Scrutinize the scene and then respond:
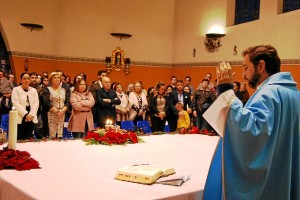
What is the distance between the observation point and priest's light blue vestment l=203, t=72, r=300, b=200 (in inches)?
82.1

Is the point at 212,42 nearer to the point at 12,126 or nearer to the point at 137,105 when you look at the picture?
the point at 137,105

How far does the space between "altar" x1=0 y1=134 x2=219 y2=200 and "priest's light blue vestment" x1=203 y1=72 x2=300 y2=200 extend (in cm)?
24

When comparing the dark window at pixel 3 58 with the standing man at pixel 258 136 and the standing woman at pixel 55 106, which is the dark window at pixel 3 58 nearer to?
the standing woman at pixel 55 106

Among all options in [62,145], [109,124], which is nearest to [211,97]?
[109,124]

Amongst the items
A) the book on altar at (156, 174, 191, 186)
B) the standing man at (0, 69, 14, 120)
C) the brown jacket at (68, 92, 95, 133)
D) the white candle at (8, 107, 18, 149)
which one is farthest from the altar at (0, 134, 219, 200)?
the standing man at (0, 69, 14, 120)

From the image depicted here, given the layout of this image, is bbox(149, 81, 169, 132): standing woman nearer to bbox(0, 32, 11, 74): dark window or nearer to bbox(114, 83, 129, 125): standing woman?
bbox(114, 83, 129, 125): standing woman

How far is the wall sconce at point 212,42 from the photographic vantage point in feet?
40.5

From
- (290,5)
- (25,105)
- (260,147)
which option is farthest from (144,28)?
(260,147)

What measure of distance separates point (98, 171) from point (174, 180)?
54cm

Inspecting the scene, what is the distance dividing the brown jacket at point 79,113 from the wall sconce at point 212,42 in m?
7.00

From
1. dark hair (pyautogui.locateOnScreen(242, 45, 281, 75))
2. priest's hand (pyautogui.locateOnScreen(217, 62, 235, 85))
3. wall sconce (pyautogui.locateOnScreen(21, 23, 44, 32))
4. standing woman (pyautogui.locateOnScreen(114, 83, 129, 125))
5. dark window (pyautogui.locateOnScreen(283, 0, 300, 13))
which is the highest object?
dark window (pyautogui.locateOnScreen(283, 0, 300, 13))

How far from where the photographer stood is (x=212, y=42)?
12.6m

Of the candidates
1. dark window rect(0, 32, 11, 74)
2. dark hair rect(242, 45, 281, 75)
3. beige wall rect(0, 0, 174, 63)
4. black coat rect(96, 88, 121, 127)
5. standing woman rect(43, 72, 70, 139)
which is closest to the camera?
dark hair rect(242, 45, 281, 75)

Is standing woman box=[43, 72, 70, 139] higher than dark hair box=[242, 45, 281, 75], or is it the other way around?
dark hair box=[242, 45, 281, 75]
